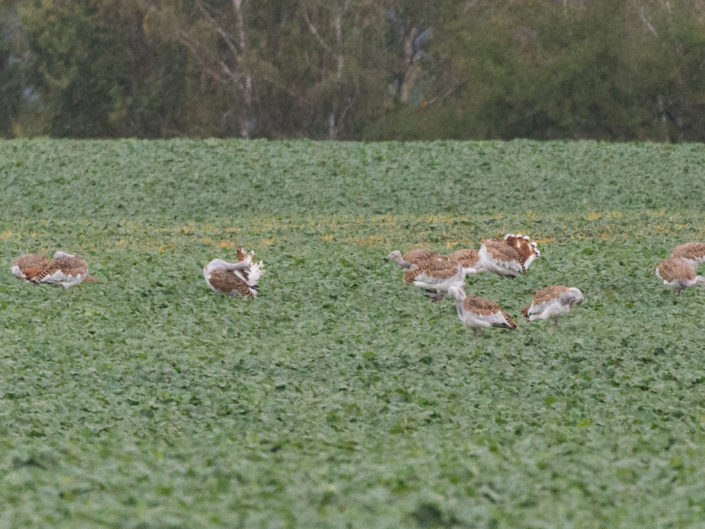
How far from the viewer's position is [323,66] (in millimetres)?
58250

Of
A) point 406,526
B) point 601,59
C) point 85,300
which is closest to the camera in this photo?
point 406,526

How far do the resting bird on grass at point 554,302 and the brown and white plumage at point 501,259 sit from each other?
2.98 meters

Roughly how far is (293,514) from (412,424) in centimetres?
357

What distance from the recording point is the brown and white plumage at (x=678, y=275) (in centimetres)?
1745

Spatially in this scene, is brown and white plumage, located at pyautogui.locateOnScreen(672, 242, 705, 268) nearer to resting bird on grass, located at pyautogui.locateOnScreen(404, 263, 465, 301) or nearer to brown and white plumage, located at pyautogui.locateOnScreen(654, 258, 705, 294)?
brown and white plumage, located at pyautogui.locateOnScreen(654, 258, 705, 294)

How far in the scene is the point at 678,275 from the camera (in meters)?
17.4

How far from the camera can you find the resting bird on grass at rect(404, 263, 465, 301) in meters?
16.7

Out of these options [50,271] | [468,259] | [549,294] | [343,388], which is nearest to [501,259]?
[468,259]

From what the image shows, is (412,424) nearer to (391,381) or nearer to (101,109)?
(391,381)

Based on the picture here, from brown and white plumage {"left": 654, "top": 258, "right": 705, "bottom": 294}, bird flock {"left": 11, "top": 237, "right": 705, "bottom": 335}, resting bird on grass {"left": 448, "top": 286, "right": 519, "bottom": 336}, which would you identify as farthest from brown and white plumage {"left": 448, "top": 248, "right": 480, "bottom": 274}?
resting bird on grass {"left": 448, "top": 286, "right": 519, "bottom": 336}

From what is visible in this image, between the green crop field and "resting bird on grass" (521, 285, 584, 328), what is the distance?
287 millimetres

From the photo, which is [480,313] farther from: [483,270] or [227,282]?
[227,282]

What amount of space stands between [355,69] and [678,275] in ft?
135

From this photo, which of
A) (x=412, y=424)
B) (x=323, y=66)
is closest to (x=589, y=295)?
(x=412, y=424)
